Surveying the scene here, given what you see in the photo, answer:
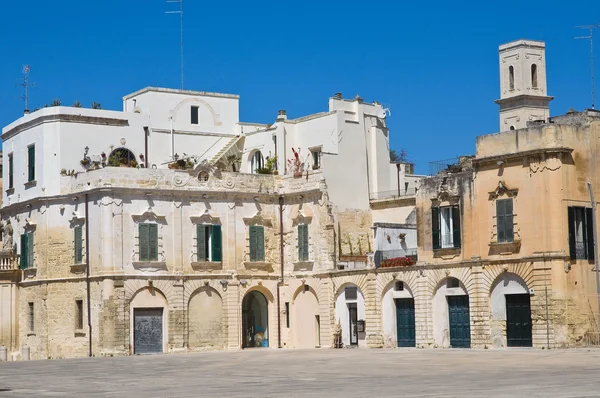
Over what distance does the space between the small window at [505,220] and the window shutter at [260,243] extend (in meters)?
14.3

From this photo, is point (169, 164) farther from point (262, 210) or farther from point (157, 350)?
point (157, 350)

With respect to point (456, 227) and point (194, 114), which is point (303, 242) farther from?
point (194, 114)

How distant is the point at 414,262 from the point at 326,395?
28.3 meters

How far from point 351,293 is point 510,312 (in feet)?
32.4

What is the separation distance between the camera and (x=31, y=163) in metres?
60.7

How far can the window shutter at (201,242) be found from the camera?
58.0 meters

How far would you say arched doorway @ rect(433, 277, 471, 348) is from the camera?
170ft

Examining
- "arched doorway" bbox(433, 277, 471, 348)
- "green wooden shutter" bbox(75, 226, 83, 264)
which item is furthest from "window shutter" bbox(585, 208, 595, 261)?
"green wooden shutter" bbox(75, 226, 83, 264)

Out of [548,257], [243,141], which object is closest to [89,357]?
[243,141]

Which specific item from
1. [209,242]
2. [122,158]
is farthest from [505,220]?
[122,158]

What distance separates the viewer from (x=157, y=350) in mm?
56719

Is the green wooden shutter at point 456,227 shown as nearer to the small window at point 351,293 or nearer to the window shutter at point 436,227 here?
the window shutter at point 436,227

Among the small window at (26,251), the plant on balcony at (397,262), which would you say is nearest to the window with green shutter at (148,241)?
the small window at (26,251)

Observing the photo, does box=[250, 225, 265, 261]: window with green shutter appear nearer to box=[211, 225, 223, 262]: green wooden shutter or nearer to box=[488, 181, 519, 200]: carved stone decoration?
box=[211, 225, 223, 262]: green wooden shutter
